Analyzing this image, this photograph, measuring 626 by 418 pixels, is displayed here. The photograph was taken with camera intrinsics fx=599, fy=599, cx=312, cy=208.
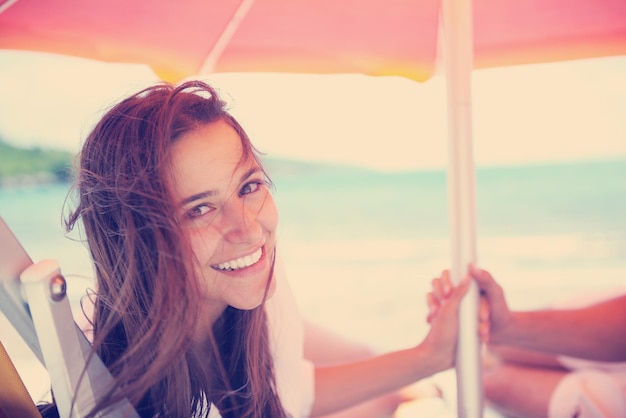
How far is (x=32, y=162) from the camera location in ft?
5.18

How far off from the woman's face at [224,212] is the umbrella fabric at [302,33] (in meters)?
0.34

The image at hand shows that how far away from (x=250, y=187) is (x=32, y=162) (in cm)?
71

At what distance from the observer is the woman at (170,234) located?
1.10 metres

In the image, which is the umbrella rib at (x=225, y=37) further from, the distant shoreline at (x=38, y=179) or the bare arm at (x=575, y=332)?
the bare arm at (x=575, y=332)

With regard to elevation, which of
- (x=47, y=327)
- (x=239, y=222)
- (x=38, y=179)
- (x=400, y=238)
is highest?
(x=400, y=238)

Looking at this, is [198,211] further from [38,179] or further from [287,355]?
[38,179]

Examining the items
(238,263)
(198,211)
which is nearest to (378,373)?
(238,263)

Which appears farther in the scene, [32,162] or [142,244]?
[32,162]

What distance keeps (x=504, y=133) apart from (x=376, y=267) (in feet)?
8.16

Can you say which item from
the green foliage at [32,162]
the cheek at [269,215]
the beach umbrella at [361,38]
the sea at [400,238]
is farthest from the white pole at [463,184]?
the green foliage at [32,162]

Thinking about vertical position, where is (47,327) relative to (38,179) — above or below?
below

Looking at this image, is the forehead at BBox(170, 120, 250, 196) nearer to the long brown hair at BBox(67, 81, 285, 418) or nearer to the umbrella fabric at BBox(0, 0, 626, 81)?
the long brown hair at BBox(67, 81, 285, 418)

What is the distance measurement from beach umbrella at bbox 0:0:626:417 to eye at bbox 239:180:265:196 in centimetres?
38

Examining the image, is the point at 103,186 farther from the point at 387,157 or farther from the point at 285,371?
the point at 387,157
